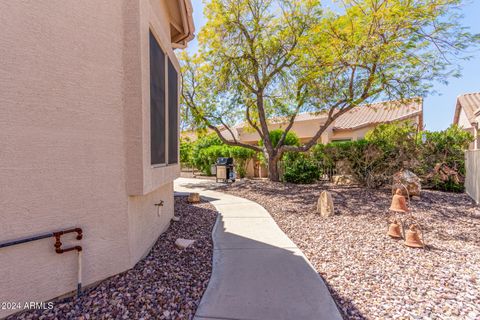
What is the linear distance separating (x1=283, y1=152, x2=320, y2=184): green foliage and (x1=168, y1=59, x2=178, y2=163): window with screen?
24.0 feet

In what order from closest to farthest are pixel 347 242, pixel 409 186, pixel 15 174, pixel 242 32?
pixel 15 174
pixel 347 242
pixel 409 186
pixel 242 32

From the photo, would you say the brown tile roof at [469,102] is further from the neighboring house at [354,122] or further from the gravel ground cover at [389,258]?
the gravel ground cover at [389,258]

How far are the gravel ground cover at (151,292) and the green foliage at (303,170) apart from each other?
27.0ft

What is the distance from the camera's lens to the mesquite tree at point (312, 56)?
24.8 ft

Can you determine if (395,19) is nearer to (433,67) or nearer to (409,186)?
(433,67)

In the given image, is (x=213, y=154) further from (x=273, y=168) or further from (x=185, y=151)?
(x=273, y=168)

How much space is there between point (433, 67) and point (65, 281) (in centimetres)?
1108

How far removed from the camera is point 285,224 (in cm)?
571

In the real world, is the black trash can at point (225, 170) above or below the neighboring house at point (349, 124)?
below

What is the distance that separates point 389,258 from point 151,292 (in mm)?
3400

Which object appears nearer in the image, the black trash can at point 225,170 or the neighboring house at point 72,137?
the neighboring house at point 72,137

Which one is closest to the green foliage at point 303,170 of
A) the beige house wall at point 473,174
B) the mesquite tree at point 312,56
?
the mesquite tree at point 312,56

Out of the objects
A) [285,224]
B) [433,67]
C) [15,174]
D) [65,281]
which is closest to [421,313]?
[285,224]

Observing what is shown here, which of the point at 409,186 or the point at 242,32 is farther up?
the point at 242,32
